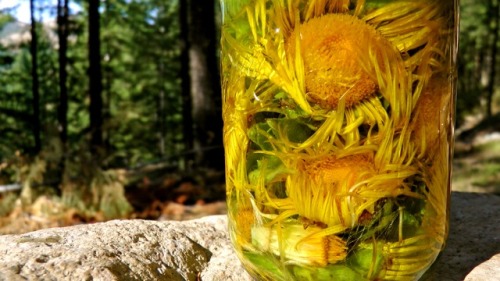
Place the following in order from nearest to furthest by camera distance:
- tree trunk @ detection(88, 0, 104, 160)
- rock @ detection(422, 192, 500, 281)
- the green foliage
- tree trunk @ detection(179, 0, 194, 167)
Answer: rock @ detection(422, 192, 500, 281)
tree trunk @ detection(88, 0, 104, 160)
tree trunk @ detection(179, 0, 194, 167)
the green foliage

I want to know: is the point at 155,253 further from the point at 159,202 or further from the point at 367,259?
the point at 159,202

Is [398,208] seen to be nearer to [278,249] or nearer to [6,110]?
[278,249]

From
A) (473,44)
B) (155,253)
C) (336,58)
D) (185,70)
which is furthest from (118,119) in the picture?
(473,44)

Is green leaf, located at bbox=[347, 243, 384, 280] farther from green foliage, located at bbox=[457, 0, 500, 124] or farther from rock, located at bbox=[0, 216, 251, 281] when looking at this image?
green foliage, located at bbox=[457, 0, 500, 124]

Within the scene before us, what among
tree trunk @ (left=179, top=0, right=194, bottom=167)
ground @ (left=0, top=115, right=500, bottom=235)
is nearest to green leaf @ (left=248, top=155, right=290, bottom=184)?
ground @ (left=0, top=115, right=500, bottom=235)

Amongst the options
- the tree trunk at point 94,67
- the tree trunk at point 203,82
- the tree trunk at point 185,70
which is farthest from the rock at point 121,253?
the tree trunk at point 185,70

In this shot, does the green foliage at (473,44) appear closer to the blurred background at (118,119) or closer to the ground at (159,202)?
the blurred background at (118,119)
